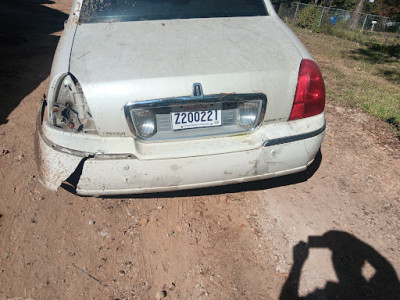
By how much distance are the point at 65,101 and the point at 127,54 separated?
51cm

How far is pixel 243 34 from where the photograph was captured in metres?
2.36

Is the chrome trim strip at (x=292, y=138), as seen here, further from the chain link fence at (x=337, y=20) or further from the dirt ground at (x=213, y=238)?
the chain link fence at (x=337, y=20)

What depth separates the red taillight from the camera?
6.86 ft

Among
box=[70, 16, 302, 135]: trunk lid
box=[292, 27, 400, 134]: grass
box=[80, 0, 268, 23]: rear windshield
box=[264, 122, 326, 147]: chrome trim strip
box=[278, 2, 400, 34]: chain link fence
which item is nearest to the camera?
box=[70, 16, 302, 135]: trunk lid

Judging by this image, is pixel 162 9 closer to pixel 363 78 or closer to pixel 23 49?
pixel 363 78

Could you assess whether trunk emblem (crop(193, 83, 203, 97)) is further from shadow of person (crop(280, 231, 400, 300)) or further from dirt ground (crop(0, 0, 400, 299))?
shadow of person (crop(280, 231, 400, 300))

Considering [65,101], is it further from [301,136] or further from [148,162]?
[301,136]

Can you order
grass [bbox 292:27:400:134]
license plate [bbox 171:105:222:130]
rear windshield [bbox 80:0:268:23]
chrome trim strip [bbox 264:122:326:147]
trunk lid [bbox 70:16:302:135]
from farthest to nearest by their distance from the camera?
1. grass [bbox 292:27:400:134]
2. rear windshield [bbox 80:0:268:23]
3. chrome trim strip [bbox 264:122:326:147]
4. license plate [bbox 171:105:222:130]
5. trunk lid [bbox 70:16:302:135]

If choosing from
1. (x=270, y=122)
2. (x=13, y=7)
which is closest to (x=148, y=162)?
(x=270, y=122)

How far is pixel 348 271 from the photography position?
212 cm

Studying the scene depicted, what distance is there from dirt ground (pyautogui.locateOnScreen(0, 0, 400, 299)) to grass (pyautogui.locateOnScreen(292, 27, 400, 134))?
60.3 inches

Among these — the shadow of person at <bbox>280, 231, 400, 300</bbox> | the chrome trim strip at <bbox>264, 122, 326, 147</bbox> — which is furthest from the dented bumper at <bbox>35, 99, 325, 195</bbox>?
the shadow of person at <bbox>280, 231, 400, 300</bbox>

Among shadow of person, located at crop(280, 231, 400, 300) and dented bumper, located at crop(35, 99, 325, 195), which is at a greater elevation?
dented bumper, located at crop(35, 99, 325, 195)

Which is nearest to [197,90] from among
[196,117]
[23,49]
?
[196,117]
